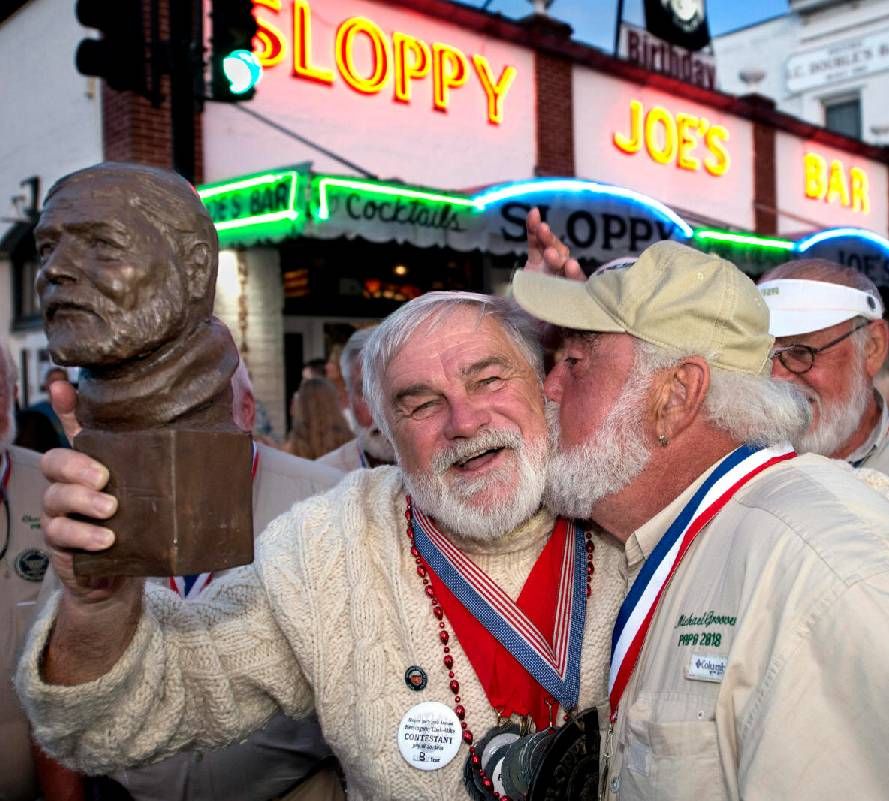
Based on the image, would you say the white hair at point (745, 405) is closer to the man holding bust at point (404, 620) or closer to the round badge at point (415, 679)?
the man holding bust at point (404, 620)

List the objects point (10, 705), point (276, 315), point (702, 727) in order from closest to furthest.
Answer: point (702, 727) → point (10, 705) → point (276, 315)

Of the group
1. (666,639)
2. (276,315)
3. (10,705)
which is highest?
(276,315)

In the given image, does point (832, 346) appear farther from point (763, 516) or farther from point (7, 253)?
point (7, 253)

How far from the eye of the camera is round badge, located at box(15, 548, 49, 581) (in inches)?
120

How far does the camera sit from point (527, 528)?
2307 mm

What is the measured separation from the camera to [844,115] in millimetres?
21641

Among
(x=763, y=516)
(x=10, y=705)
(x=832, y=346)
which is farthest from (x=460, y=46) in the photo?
(x=763, y=516)

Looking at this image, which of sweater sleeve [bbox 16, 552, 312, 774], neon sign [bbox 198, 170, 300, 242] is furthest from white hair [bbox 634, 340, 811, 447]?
neon sign [bbox 198, 170, 300, 242]

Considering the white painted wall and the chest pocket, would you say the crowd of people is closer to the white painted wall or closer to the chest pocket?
the chest pocket

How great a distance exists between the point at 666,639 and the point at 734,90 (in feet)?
88.2

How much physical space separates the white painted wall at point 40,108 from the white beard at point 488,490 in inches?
299

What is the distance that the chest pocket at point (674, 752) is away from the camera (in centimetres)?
152

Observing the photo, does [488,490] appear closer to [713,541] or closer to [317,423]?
[713,541]

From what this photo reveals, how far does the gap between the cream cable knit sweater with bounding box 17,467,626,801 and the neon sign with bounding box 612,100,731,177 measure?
11.4 metres
